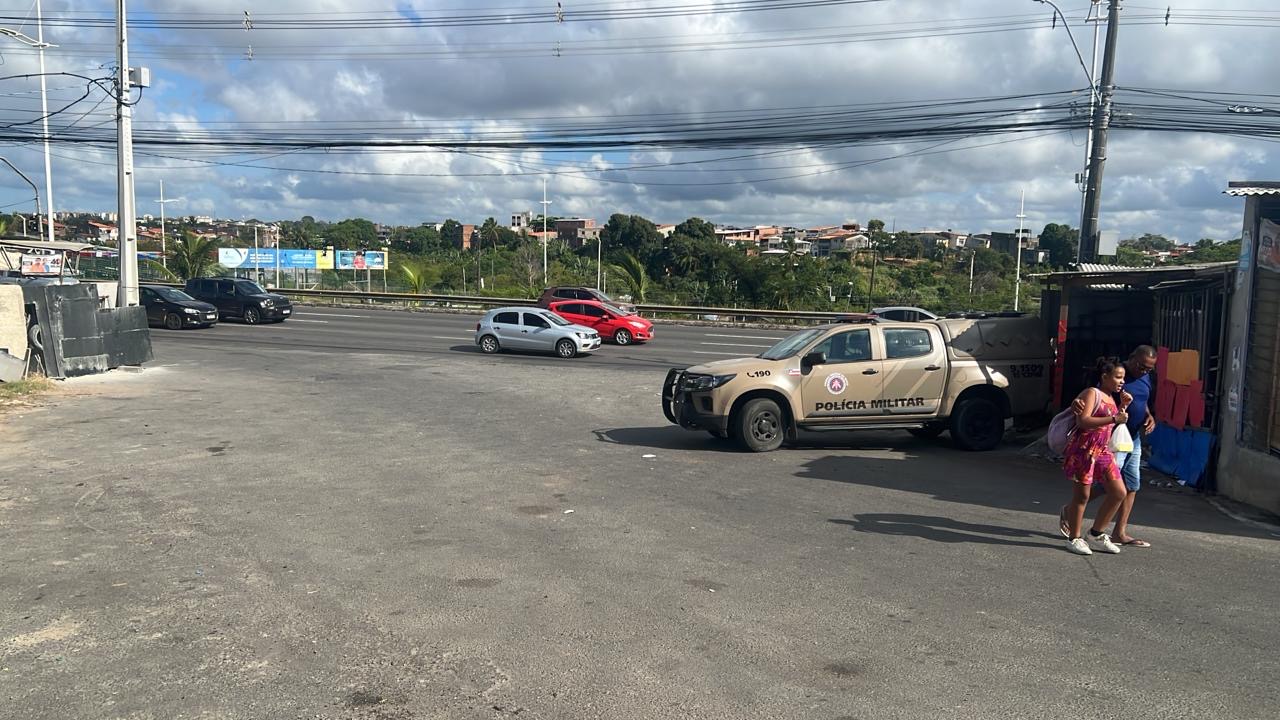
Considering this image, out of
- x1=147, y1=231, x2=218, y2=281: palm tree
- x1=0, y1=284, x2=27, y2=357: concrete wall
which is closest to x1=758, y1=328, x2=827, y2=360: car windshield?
x1=0, y1=284, x2=27, y2=357: concrete wall

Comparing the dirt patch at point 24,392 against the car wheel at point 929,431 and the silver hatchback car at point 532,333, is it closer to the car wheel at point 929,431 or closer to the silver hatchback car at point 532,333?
the silver hatchback car at point 532,333

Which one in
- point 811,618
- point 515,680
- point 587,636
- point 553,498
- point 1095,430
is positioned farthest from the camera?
point 553,498

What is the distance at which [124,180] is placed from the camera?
22391 millimetres

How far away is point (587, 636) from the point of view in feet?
17.4

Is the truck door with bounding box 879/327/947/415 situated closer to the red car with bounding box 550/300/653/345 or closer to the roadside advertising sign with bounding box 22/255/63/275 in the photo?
the red car with bounding box 550/300/653/345

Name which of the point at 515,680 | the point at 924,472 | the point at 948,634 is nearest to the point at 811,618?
the point at 948,634

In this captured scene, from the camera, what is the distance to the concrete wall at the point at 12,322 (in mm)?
Result: 16641

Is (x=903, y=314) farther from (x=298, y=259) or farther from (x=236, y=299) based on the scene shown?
(x=298, y=259)

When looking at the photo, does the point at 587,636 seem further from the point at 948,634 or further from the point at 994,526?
the point at 994,526

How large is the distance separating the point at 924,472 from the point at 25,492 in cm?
951

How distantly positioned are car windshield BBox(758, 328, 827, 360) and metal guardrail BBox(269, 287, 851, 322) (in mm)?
24402

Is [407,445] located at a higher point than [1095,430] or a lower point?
lower

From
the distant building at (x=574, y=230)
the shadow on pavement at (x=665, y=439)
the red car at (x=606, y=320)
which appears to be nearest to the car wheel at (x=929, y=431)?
the shadow on pavement at (x=665, y=439)

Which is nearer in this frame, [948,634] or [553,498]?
[948,634]
